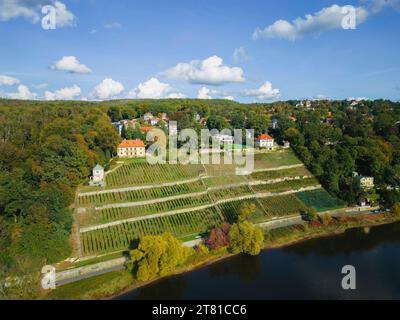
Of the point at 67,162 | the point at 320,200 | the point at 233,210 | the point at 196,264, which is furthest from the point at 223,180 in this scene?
the point at 67,162

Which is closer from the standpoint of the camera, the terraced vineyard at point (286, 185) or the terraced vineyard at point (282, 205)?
the terraced vineyard at point (282, 205)

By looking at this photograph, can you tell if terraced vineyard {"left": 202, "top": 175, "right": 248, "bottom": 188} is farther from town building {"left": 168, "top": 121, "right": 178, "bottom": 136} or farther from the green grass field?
town building {"left": 168, "top": 121, "right": 178, "bottom": 136}

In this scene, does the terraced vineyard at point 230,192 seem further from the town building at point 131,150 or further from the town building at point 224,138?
the town building at point 224,138

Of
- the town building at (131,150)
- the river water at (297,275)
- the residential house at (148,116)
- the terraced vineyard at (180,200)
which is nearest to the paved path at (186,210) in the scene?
the terraced vineyard at (180,200)

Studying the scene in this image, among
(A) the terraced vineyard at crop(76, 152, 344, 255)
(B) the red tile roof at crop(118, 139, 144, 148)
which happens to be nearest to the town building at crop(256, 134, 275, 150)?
(A) the terraced vineyard at crop(76, 152, 344, 255)

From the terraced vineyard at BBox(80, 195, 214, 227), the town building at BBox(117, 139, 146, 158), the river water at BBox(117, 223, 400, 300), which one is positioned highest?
the town building at BBox(117, 139, 146, 158)
